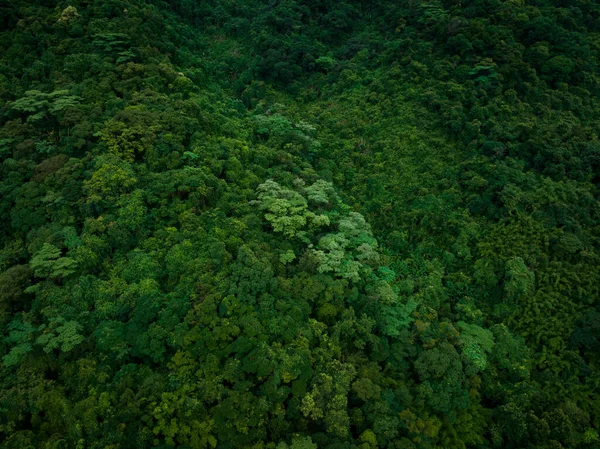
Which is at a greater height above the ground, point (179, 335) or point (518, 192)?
point (518, 192)

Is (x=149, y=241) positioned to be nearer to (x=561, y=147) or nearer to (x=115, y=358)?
(x=115, y=358)

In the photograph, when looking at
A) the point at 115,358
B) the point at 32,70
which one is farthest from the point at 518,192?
the point at 32,70

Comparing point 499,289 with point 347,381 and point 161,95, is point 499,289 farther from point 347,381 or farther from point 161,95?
point 161,95

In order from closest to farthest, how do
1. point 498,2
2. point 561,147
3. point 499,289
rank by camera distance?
point 499,289
point 561,147
point 498,2

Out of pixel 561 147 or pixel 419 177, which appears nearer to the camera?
pixel 561 147

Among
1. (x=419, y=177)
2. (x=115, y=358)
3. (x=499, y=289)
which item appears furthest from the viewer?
(x=419, y=177)

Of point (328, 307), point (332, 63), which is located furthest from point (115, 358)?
point (332, 63)

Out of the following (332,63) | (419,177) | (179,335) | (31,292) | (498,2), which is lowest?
(31,292)
